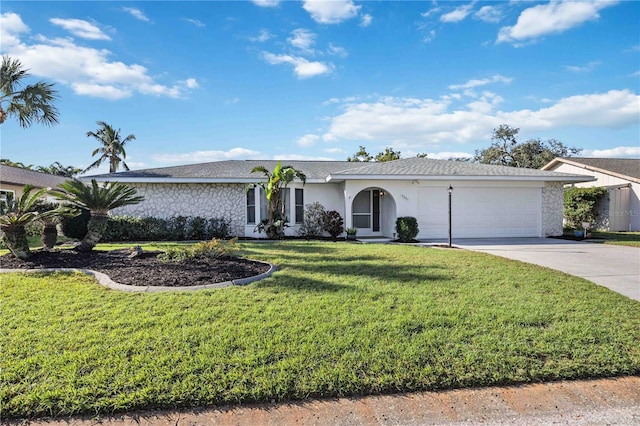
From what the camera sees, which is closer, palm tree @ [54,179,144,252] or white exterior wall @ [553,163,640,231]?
palm tree @ [54,179,144,252]

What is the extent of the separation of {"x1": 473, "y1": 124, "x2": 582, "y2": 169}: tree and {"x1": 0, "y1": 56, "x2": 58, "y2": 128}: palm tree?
125 feet

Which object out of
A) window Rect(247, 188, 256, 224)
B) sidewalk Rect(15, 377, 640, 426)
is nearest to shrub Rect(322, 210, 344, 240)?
window Rect(247, 188, 256, 224)

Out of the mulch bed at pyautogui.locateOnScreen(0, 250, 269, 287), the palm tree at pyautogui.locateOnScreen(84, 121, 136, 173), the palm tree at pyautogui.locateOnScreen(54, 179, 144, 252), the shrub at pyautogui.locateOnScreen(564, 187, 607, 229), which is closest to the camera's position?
the mulch bed at pyautogui.locateOnScreen(0, 250, 269, 287)

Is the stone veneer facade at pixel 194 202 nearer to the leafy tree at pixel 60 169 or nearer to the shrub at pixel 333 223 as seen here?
the shrub at pixel 333 223

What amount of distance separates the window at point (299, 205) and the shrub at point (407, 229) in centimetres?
438

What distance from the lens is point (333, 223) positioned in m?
15.1

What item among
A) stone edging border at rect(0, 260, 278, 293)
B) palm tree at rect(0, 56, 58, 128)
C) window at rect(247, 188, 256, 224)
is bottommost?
stone edging border at rect(0, 260, 278, 293)

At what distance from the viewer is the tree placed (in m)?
37.0

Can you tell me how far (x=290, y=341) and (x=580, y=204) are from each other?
2177 centimetres

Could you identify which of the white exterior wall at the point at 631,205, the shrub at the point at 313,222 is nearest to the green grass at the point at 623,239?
the white exterior wall at the point at 631,205

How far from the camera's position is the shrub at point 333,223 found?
15.1 m

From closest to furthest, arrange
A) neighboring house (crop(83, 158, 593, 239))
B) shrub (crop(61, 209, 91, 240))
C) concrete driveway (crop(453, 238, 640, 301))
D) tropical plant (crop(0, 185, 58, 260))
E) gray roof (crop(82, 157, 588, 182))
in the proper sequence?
concrete driveway (crop(453, 238, 640, 301)) → tropical plant (crop(0, 185, 58, 260)) → shrub (crop(61, 209, 91, 240)) → gray roof (crop(82, 157, 588, 182)) → neighboring house (crop(83, 158, 593, 239))

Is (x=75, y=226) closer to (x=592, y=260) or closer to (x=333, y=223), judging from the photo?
(x=333, y=223)

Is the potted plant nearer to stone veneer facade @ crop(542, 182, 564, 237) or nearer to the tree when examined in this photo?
stone veneer facade @ crop(542, 182, 564, 237)
